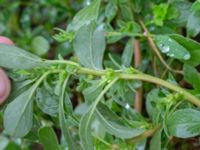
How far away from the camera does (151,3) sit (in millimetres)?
993

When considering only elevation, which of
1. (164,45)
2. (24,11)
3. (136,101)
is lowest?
(136,101)

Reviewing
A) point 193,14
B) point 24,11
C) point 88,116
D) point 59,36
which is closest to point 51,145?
point 88,116

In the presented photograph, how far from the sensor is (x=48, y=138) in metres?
0.77

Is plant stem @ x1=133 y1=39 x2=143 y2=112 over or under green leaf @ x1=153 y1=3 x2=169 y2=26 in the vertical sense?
under

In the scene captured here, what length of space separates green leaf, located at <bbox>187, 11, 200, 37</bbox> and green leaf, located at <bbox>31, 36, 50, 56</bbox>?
0.47m

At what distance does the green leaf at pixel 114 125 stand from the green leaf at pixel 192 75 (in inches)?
4.3

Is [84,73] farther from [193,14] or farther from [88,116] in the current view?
[193,14]

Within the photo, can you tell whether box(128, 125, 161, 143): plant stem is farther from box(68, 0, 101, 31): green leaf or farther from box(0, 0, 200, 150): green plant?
box(68, 0, 101, 31): green leaf

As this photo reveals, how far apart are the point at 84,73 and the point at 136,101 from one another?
26 centimetres

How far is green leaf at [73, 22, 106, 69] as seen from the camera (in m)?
0.76

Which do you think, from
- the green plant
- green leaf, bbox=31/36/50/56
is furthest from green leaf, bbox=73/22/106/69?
green leaf, bbox=31/36/50/56

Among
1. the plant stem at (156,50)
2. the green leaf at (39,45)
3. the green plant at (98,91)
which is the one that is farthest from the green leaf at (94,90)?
the green leaf at (39,45)

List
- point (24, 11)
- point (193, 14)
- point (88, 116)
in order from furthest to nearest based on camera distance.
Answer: point (24, 11) → point (193, 14) → point (88, 116)

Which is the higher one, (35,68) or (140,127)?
(35,68)
